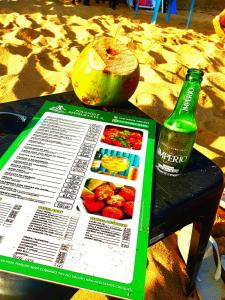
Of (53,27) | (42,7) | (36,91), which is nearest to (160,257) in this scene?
(36,91)

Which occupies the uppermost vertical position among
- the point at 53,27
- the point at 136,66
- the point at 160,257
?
the point at 136,66

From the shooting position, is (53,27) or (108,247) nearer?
(108,247)

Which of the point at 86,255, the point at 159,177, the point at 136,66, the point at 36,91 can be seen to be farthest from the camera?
the point at 36,91

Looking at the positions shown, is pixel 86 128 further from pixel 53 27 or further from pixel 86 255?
pixel 53 27

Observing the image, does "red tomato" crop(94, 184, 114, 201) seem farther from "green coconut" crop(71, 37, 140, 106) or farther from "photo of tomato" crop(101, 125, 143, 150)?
"green coconut" crop(71, 37, 140, 106)

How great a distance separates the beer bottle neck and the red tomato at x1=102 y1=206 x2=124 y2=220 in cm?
22

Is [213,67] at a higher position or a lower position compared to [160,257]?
higher

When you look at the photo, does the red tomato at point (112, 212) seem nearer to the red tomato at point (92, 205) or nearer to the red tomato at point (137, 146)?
the red tomato at point (92, 205)

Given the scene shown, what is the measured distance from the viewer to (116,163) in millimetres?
743

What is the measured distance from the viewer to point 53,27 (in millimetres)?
2889

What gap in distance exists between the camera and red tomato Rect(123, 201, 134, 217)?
23.7 inches

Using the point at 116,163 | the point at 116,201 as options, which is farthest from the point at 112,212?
the point at 116,163


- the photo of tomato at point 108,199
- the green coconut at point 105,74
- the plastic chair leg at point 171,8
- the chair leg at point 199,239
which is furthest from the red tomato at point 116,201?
the plastic chair leg at point 171,8

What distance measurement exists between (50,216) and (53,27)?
2.70m
